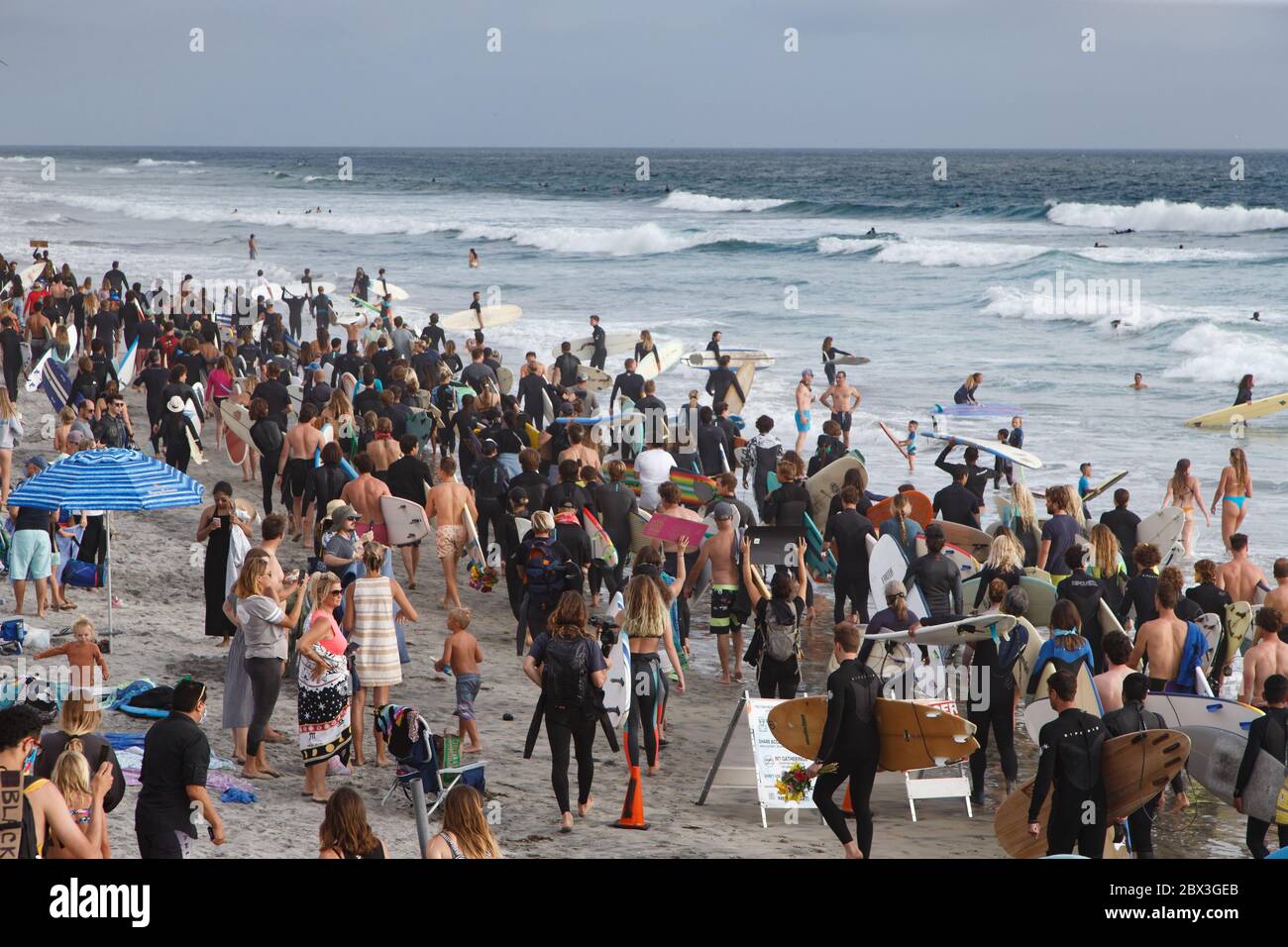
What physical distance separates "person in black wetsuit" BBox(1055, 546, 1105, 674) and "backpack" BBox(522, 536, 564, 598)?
3134 mm

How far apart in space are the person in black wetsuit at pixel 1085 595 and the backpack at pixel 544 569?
10.3 feet

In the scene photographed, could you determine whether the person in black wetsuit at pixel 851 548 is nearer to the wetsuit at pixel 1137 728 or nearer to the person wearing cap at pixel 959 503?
the person wearing cap at pixel 959 503

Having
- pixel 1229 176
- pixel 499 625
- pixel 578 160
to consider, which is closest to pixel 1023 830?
pixel 499 625

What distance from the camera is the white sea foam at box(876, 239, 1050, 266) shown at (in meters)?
47.8

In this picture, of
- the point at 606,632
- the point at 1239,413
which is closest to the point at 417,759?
the point at 606,632

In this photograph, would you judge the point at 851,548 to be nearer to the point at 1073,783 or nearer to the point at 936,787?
the point at 936,787

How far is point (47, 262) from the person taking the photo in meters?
27.4

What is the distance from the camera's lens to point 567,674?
7.09m

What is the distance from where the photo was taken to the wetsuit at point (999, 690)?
7.75 m

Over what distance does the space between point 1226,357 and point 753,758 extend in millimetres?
23059

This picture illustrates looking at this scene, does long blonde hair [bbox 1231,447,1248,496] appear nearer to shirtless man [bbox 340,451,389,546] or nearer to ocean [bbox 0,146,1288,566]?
ocean [bbox 0,146,1288,566]

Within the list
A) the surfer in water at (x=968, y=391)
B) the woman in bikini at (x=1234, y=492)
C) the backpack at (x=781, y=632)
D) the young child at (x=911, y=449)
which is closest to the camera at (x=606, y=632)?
the backpack at (x=781, y=632)
